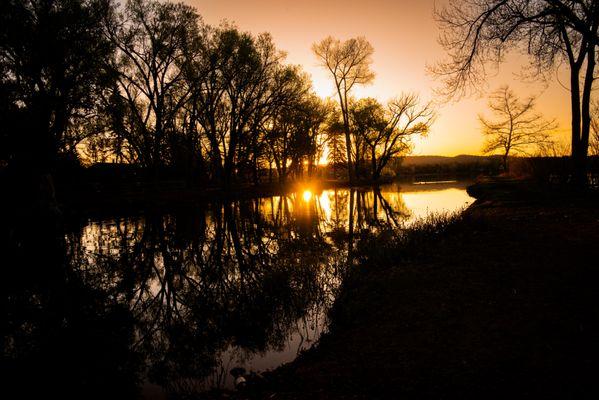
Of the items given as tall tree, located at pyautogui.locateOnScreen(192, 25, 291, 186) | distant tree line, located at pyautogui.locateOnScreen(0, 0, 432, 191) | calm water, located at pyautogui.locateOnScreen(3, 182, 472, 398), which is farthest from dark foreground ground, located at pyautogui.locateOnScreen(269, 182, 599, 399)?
tall tree, located at pyautogui.locateOnScreen(192, 25, 291, 186)

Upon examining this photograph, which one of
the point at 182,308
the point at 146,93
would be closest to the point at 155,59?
the point at 146,93

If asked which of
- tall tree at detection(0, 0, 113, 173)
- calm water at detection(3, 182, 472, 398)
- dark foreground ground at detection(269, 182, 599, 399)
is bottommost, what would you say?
calm water at detection(3, 182, 472, 398)

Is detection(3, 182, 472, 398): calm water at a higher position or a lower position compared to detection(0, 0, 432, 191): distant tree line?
lower

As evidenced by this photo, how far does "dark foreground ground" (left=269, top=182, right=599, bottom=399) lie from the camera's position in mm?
3213

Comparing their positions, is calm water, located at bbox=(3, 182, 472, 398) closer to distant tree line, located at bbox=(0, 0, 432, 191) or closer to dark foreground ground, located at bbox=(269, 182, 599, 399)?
dark foreground ground, located at bbox=(269, 182, 599, 399)

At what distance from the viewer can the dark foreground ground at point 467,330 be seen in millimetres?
3213

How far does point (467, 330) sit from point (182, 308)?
5.05 metres

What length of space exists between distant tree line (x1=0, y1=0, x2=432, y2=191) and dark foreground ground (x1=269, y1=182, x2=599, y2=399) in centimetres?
1869

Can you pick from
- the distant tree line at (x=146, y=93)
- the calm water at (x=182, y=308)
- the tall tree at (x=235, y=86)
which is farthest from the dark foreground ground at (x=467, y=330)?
the tall tree at (x=235, y=86)

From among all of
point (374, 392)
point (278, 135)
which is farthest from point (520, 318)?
point (278, 135)

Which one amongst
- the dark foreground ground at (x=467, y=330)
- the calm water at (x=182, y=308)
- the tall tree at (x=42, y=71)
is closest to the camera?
the dark foreground ground at (x=467, y=330)

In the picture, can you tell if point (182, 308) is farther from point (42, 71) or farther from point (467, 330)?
point (42, 71)

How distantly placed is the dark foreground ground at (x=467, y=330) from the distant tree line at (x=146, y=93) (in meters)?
18.7

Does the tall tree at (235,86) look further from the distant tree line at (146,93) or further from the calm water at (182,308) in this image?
the calm water at (182,308)
